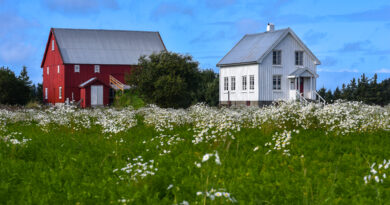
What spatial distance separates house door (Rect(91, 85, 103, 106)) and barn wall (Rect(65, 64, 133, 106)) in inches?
16.8

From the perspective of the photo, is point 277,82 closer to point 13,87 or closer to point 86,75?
point 86,75

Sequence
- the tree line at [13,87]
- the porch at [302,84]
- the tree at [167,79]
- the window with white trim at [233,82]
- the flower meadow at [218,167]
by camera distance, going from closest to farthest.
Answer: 1. the flower meadow at [218,167]
2. the tree at [167,79]
3. the porch at [302,84]
4. the window with white trim at [233,82]
5. the tree line at [13,87]

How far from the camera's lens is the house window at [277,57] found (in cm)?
3753

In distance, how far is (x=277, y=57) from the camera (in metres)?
37.7

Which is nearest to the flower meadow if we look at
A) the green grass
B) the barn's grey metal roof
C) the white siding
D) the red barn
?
the green grass

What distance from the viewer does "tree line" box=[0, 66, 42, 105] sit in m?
46.1

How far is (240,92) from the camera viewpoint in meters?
38.5

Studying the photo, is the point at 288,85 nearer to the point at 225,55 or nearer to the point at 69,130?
the point at 225,55

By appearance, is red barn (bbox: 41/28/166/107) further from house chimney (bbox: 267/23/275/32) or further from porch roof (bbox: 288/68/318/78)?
porch roof (bbox: 288/68/318/78)

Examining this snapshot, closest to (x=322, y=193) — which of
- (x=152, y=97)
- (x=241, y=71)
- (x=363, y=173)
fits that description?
(x=363, y=173)

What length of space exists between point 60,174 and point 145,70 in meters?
23.6

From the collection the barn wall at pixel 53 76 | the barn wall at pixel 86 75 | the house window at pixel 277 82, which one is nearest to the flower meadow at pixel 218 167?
the house window at pixel 277 82

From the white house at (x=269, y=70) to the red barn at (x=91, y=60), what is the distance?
43.8 ft

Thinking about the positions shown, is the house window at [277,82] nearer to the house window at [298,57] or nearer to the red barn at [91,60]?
the house window at [298,57]
